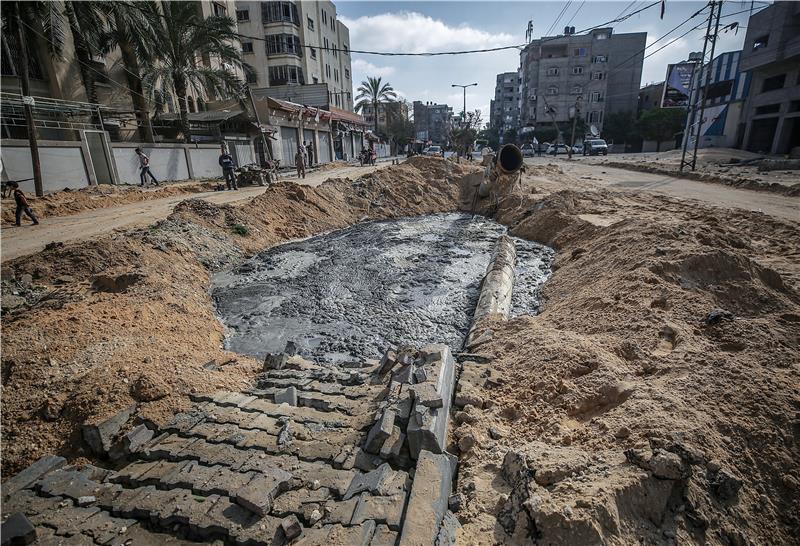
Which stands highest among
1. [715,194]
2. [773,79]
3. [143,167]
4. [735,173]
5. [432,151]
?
[773,79]

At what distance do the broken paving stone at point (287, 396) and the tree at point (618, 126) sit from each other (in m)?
61.1

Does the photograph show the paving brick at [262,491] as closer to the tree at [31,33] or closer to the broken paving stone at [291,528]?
the broken paving stone at [291,528]

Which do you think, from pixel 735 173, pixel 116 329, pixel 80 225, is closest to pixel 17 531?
pixel 116 329

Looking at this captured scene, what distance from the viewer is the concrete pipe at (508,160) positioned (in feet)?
46.2

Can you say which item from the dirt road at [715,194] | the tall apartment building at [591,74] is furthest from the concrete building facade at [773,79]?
the tall apartment building at [591,74]

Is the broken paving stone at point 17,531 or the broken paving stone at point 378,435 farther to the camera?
the broken paving stone at point 378,435

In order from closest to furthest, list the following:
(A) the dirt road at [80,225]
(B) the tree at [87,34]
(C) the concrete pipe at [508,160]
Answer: (A) the dirt road at [80,225], (C) the concrete pipe at [508,160], (B) the tree at [87,34]

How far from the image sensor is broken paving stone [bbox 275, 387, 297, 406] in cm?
404

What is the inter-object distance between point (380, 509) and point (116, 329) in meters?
4.59

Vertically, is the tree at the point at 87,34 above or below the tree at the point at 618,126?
above

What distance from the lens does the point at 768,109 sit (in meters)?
28.3

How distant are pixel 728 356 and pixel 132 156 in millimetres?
21298

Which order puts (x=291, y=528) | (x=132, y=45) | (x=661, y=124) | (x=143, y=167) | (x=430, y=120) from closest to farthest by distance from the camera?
(x=291, y=528) → (x=143, y=167) → (x=132, y=45) → (x=661, y=124) → (x=430, y=120)

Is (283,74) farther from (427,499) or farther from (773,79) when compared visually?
(427,499)
